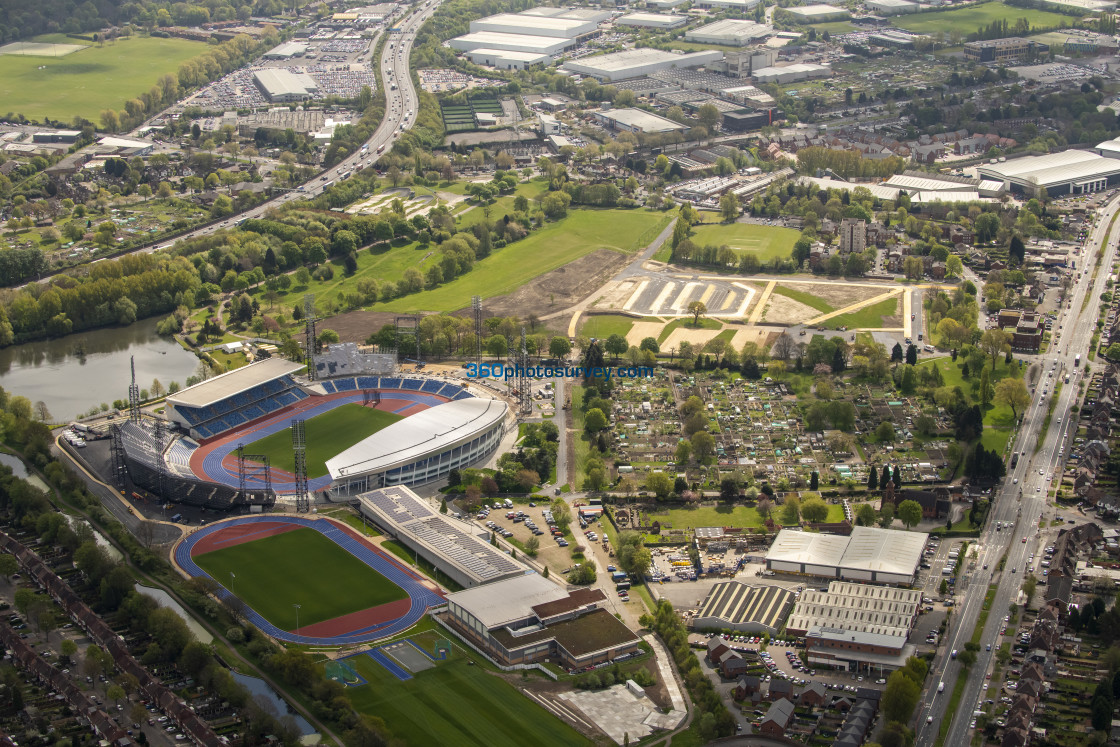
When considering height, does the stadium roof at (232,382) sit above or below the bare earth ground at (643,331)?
above

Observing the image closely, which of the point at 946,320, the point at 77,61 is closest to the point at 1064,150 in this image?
the point at 946,320

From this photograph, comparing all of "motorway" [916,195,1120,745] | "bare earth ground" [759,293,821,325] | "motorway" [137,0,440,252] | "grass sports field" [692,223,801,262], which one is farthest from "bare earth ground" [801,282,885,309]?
"motorway" [137,0,440,252]

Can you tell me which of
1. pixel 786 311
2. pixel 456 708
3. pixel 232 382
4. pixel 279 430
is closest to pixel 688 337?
pixel 786 311

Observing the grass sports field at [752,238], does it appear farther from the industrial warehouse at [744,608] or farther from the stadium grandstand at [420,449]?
the industrial warehouse at [744,608]

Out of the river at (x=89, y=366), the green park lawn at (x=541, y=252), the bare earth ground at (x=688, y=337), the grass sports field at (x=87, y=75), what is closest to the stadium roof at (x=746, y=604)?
the bare earth ground at (x=688, y=337)

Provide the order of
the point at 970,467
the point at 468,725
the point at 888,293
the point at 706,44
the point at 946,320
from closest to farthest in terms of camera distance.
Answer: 1. the point at 468,725
2. the point at 970,467
3. the point at 946,320
4. the point at 888,293
5. the point at 706,44

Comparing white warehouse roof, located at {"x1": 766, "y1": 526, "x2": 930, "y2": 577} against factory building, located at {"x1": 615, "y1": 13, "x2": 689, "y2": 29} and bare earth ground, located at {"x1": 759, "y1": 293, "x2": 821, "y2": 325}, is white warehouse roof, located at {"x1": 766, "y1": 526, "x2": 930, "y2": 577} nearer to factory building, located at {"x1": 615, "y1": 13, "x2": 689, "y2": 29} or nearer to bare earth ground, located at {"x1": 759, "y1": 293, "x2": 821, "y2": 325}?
bare earth ground, located at {"x1": 759, "y1": 293, "x2": 821, "y2": 325}

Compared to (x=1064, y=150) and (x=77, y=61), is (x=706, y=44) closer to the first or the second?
(x=1064, y=150)
